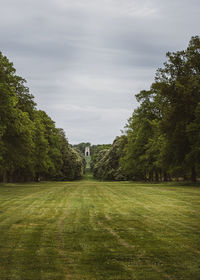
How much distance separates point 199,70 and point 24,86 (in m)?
22.2

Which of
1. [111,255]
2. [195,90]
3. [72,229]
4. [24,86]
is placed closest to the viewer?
[111,255]

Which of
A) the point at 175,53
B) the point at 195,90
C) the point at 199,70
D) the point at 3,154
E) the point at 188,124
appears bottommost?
the point at 3,154

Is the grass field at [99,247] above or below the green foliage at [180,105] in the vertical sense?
below

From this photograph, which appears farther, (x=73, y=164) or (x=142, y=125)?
(x=73, y=164)

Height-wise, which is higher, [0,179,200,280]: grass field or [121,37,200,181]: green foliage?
[121,37,200,181]: green foliage

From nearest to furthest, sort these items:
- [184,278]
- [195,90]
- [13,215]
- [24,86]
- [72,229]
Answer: [184,278]
[72,229]
[13,215]
[195,90]
[24,86]

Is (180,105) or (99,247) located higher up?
(180,105)

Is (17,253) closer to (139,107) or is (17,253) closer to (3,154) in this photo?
(3,154)

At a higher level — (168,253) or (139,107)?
(139,107)

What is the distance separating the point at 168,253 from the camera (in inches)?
312

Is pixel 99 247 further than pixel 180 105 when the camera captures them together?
No

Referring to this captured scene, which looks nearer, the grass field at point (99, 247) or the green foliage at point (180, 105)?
the grass field at point (99, 247)

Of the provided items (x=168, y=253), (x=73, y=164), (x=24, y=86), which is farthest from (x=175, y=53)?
(x=73, y=164)

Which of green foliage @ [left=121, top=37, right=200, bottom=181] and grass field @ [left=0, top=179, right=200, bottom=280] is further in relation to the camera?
green foliage @ [left=121, top=37, right=200, bottom=181]
